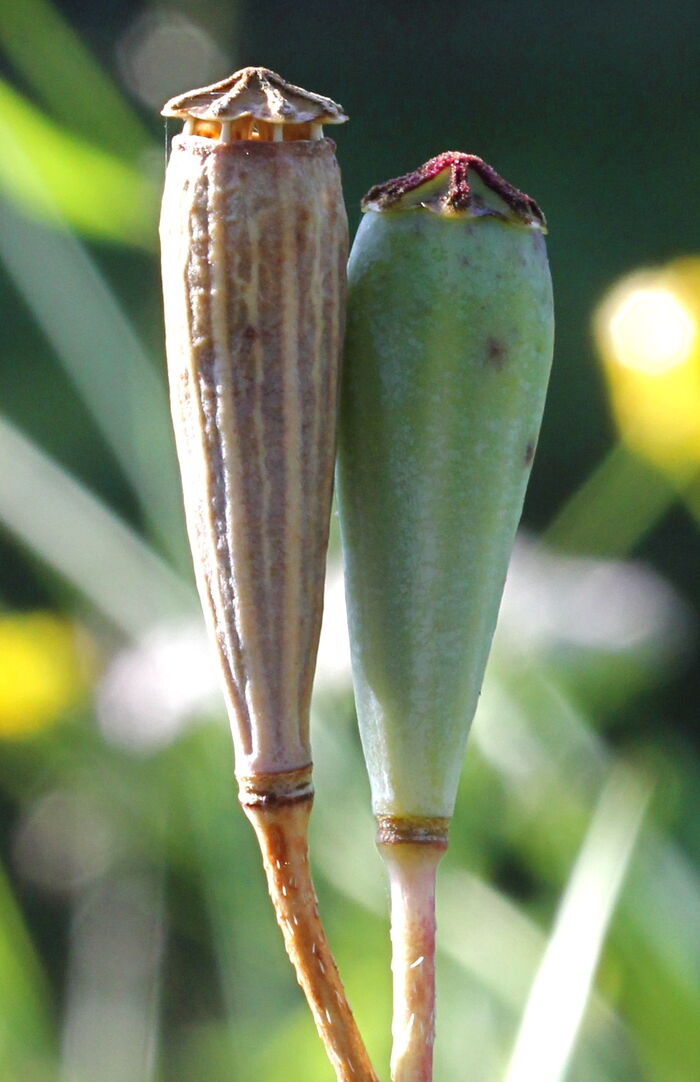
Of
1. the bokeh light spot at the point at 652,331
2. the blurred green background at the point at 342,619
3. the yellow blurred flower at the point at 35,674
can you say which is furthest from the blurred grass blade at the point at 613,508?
the yellow blurred flower at the point at 35,674

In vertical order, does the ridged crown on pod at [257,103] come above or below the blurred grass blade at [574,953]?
above

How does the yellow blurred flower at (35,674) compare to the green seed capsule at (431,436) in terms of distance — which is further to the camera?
the yellow blurred flower at (35,674)

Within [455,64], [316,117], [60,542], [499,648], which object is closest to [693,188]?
[455,64]

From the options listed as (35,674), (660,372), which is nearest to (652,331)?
(660,372)

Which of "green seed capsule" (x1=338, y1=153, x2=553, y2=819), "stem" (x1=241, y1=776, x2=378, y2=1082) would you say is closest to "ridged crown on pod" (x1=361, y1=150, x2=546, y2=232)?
"green seed capsule" (x1=338, y1=153, x2=553, y2=819)

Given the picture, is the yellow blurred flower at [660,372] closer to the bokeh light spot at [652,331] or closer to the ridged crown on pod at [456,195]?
the bokeh light spot at [652,331]

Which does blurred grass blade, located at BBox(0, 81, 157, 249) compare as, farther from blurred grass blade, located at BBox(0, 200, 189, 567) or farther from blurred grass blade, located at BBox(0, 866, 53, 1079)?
blurred grass blade, located at BBox(0, 866, 53, 1079)
